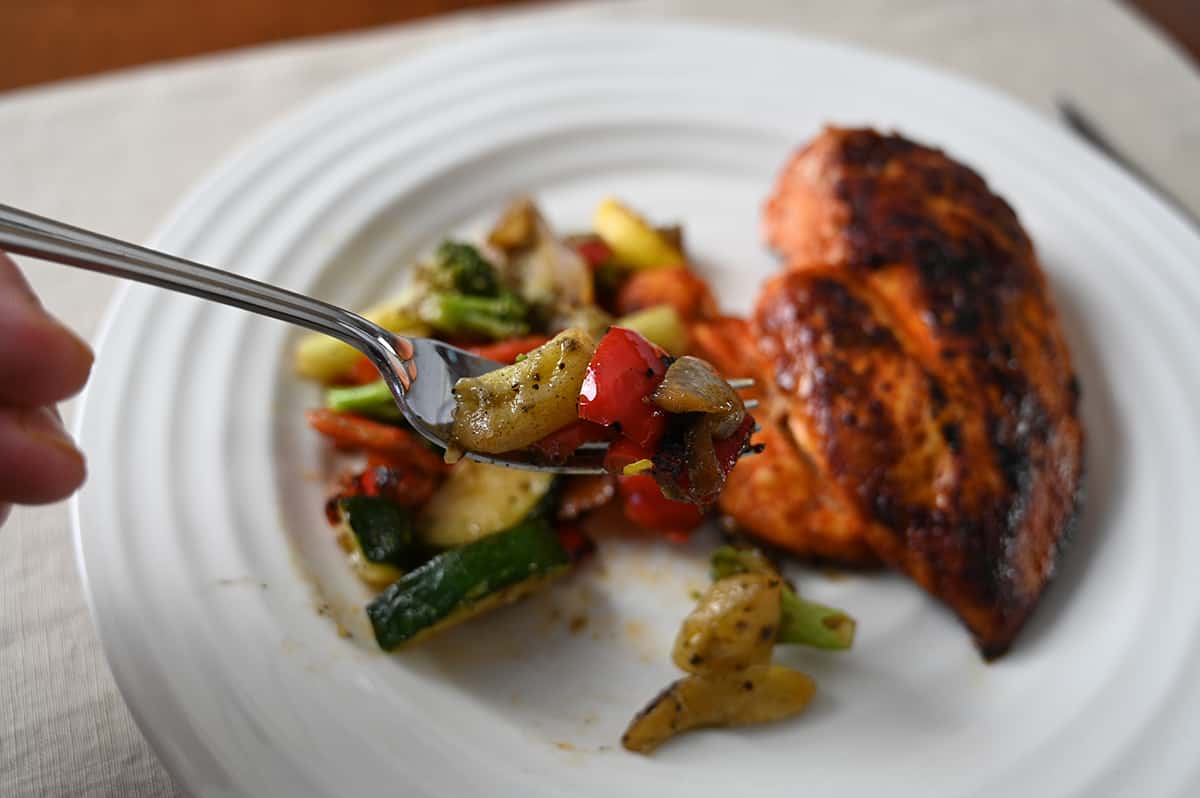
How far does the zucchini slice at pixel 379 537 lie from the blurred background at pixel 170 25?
2.84 m

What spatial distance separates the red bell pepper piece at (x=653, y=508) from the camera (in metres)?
2.79

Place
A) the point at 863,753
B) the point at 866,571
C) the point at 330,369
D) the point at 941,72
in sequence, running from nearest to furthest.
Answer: the point at 863,753 < the point at 866,571 < the point at 330,369 < the point at 941,72

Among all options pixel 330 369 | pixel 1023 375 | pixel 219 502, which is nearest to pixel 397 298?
pixel 330 369

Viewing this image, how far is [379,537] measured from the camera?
8.60 feet

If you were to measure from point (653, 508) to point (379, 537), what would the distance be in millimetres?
771

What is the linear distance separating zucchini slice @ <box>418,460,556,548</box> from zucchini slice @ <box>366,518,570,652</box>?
0.08 metres

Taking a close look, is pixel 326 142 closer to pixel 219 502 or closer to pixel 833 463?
pixel 219 502

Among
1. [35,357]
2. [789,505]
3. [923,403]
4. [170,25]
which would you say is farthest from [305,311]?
[170,25]

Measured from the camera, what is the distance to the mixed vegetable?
2117 mm

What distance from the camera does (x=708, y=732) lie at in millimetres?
2451

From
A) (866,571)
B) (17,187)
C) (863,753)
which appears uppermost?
(866,571)

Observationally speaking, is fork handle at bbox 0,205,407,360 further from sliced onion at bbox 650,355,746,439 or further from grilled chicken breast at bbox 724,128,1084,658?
grilled chicken breast at bbox 724,128,1084,658

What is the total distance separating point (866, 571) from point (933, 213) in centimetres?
119

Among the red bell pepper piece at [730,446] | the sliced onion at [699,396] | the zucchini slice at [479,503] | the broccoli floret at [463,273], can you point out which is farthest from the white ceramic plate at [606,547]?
the sliced onion at [699,396]
